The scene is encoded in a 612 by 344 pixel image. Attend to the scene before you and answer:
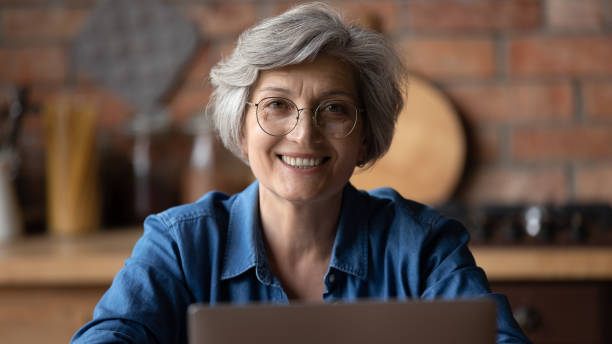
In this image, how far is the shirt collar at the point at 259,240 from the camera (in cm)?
117

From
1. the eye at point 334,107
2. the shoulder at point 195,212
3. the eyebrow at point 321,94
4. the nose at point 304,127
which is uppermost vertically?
the eyebrow at point 321,94

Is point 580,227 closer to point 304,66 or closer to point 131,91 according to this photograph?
point 304,66

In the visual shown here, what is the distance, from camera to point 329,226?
1248mm

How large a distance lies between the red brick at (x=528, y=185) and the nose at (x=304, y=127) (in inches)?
45.5

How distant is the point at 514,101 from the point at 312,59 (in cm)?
120

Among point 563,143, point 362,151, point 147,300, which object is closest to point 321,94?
point 362,151

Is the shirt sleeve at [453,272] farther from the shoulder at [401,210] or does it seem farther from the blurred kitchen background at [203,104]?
the blurred kitchen background at [203,104]

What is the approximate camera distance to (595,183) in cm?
209

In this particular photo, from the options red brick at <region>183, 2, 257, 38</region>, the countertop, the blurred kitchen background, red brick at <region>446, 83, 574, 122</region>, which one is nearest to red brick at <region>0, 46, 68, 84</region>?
the blurred kitchen background

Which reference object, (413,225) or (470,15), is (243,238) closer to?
(413,225)

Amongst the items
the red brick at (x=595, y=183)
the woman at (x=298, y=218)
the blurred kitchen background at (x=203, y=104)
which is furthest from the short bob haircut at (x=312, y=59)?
the red brick at (x=595, y=183)

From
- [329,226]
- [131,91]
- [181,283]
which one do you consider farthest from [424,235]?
[131,91]

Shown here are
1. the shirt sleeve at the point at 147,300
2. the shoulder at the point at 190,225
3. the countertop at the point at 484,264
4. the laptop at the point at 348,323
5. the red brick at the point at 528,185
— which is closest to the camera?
the laptop at the point at 348,323

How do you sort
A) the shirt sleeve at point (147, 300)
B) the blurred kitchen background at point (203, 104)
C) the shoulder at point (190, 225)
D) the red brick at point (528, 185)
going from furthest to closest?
1. the red brick at point (528, 185)
2. the blurred kitchen background at point (203, 104)
3. the shoulder at point (190, 225)
4. the shirt sleeve at point (147, 300)
